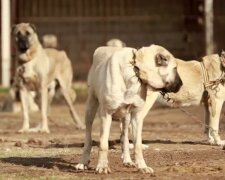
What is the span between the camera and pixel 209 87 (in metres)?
14.0

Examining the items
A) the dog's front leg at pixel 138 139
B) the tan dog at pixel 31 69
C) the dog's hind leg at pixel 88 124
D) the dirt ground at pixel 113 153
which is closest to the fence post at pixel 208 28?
the dirt ground at pixel 113 153

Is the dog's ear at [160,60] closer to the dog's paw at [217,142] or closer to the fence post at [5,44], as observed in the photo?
the dog's paw at [217,142]

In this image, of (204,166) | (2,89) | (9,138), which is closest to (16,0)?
(2,89)

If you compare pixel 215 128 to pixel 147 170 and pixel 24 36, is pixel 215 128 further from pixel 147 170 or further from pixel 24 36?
pixel 24 36

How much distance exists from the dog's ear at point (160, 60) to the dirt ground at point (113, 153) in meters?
1.28

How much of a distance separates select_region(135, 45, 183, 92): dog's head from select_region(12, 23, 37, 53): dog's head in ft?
24.5

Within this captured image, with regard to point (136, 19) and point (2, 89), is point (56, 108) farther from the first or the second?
point (136, 19)

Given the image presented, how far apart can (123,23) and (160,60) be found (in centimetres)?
1789

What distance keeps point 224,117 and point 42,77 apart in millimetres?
3690

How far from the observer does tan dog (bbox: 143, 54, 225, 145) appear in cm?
1388

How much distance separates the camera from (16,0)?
89.8 ft

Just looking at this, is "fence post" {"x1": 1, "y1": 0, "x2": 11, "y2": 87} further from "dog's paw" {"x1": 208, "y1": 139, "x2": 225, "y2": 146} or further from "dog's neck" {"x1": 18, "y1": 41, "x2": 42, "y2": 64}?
"dog's paw" {"x1": 208, "y1": 139, "x2": 225, "y2": 146}

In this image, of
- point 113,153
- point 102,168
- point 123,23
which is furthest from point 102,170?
point 123,23

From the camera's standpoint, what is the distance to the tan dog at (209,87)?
1388 cm
